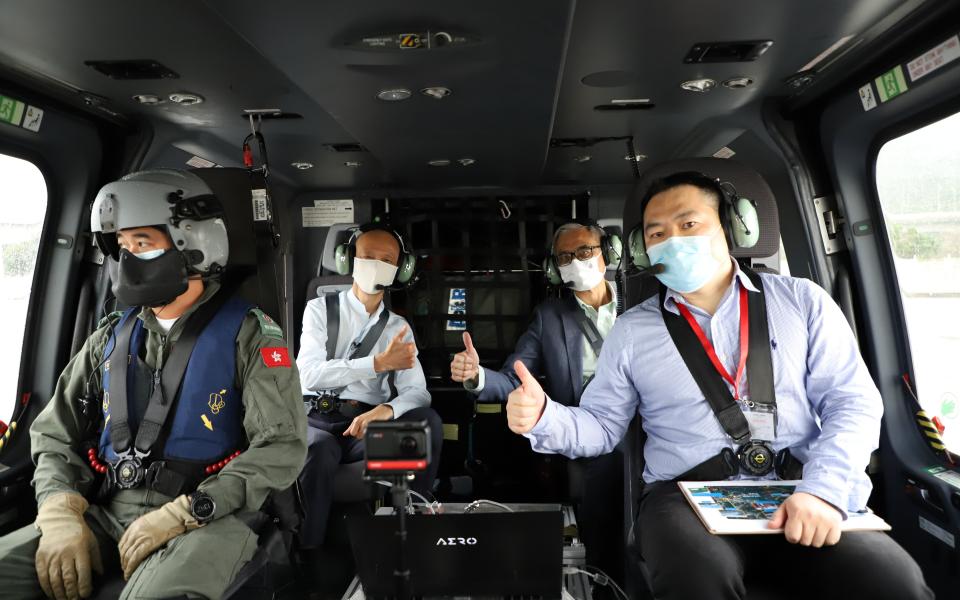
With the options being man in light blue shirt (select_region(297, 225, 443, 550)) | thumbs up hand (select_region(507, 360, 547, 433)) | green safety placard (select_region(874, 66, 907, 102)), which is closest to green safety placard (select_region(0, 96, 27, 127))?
man in light blue shirt (select_region(297, 225, 443, 550))

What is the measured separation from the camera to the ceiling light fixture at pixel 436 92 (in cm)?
266

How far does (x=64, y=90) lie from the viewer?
2889 millimetres

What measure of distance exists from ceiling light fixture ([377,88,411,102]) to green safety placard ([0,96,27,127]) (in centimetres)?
165

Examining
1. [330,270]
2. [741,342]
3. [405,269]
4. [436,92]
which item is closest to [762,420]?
[741,342]

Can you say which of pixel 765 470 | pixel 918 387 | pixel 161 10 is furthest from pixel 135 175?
pixel 918 387

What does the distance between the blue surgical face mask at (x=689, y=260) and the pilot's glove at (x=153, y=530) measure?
1868 mm

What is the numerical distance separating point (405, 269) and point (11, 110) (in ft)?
7.19

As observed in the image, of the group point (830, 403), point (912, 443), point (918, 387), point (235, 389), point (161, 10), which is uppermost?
point (161, 10)

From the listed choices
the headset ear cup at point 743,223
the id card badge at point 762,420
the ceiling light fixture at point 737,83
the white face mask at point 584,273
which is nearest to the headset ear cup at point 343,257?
the white face mask at point 584,273

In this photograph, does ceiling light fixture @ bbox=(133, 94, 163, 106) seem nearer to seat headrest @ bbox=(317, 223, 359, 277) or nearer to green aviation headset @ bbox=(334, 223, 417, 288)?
green aviation headset @ bbox=(334, 223, 417, 288)

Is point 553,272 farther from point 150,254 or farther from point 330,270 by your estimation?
point 150,254

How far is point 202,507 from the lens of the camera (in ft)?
6.69

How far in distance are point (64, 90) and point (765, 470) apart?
3.38m

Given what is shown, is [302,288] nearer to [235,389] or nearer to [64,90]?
[64,90]
